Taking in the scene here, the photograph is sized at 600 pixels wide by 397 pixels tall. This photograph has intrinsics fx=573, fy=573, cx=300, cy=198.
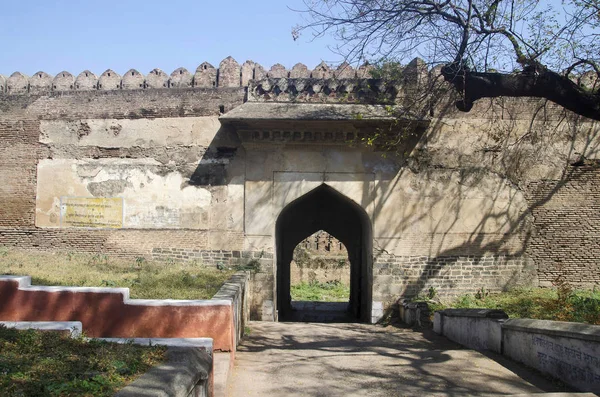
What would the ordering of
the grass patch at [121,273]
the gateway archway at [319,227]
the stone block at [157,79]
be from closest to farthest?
the grass patch at [121,273] → the stone block at [157,79] → the gateway archway at [319,227]

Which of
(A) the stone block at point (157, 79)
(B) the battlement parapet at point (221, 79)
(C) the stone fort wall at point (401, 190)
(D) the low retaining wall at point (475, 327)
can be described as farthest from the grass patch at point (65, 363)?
(A) the stone block at point (157, 79)

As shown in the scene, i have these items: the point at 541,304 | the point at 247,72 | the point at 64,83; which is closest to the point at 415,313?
the point at 541,304

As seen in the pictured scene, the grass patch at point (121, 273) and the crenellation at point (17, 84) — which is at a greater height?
the crenellation at point (17, 84)

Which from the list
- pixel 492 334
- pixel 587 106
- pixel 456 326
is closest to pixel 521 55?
pixel 587 106

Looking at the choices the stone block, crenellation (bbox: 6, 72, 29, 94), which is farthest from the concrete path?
crenellation (bbox: 6, 72, 29, 94)

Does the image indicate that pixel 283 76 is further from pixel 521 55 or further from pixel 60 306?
pixel 60 306

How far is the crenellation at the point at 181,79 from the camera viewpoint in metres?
12.5

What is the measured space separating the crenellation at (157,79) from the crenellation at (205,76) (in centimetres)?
69

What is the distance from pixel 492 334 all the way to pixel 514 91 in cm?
309

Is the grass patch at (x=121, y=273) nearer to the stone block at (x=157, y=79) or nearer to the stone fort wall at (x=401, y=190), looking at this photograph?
the stone fort wall at (x=401, y=190)

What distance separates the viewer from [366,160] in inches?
470

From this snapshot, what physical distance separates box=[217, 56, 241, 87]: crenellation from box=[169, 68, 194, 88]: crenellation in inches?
27.0

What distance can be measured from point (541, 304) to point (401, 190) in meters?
3.54

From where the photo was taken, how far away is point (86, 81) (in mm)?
12727
